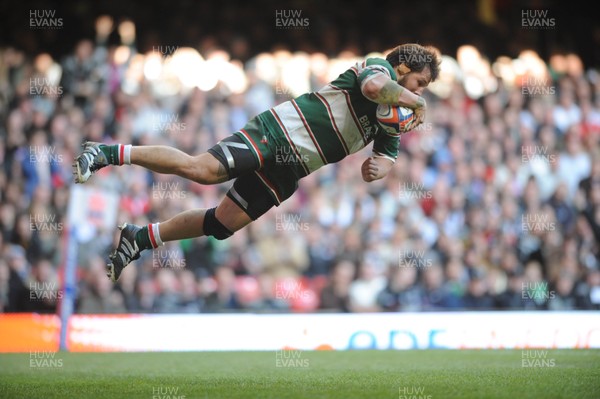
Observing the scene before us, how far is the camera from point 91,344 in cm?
1167

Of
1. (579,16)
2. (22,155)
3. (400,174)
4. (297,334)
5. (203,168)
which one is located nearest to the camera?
(203,168)

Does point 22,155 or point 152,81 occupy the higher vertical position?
point 152,81

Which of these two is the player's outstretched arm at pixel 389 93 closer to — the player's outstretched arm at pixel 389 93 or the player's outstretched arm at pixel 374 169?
the player's outstretched arm at pixel 389 93

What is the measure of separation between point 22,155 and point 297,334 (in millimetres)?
6327

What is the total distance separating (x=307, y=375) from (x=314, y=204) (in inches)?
297

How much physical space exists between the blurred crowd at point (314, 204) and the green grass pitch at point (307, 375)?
2.78 metres

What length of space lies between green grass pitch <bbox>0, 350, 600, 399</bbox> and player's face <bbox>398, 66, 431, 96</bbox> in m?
2.65

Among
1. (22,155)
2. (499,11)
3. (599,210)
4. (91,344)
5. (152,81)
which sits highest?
(499,11)

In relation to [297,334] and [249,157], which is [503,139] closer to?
[297,334]

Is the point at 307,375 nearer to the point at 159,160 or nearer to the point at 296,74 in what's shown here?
the point at 159,160

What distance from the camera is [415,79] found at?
25.0ft

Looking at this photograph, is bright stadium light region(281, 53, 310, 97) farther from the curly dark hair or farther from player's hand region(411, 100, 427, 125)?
player's hand region(411, 100, 427, 125)

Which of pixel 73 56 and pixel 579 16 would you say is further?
pixel 579 16

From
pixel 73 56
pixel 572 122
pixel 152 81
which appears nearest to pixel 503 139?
pixel 572 122
